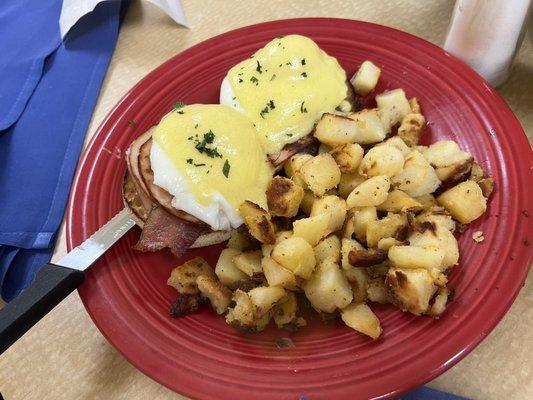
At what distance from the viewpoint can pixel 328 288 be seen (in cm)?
106

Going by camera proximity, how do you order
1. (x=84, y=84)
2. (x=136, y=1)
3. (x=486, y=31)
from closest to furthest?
1. (x=486, y=31)
2. (x=84, y=84)
3. (x=136, y=1)

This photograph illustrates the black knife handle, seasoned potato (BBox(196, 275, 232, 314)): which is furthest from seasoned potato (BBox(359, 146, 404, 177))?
the black knife handle

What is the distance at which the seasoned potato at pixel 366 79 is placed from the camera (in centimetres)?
145

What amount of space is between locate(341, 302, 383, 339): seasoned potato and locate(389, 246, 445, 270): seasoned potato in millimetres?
117

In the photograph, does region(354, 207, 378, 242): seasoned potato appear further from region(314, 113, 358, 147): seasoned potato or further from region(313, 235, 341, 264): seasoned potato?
region(314, 113, 358, 147): seasoned potato

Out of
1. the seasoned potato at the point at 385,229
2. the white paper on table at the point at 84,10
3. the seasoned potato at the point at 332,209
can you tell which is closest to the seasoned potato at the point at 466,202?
the seasoned potato at the point at 385,229

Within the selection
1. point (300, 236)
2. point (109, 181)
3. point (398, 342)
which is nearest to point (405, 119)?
point (300, 236)

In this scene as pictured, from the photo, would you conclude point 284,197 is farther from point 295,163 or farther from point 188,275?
point 188,275

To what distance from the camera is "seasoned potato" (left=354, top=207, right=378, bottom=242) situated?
45.0 inches

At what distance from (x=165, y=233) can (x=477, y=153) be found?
0.78m

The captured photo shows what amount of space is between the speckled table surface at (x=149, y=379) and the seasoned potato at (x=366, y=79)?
387 mm

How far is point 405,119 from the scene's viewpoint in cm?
134

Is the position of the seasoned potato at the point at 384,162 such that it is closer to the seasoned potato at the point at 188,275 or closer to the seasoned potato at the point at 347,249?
the seasoned potato at the point at 347,249

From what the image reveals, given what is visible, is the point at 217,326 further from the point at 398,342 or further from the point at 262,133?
the point at 262,133
